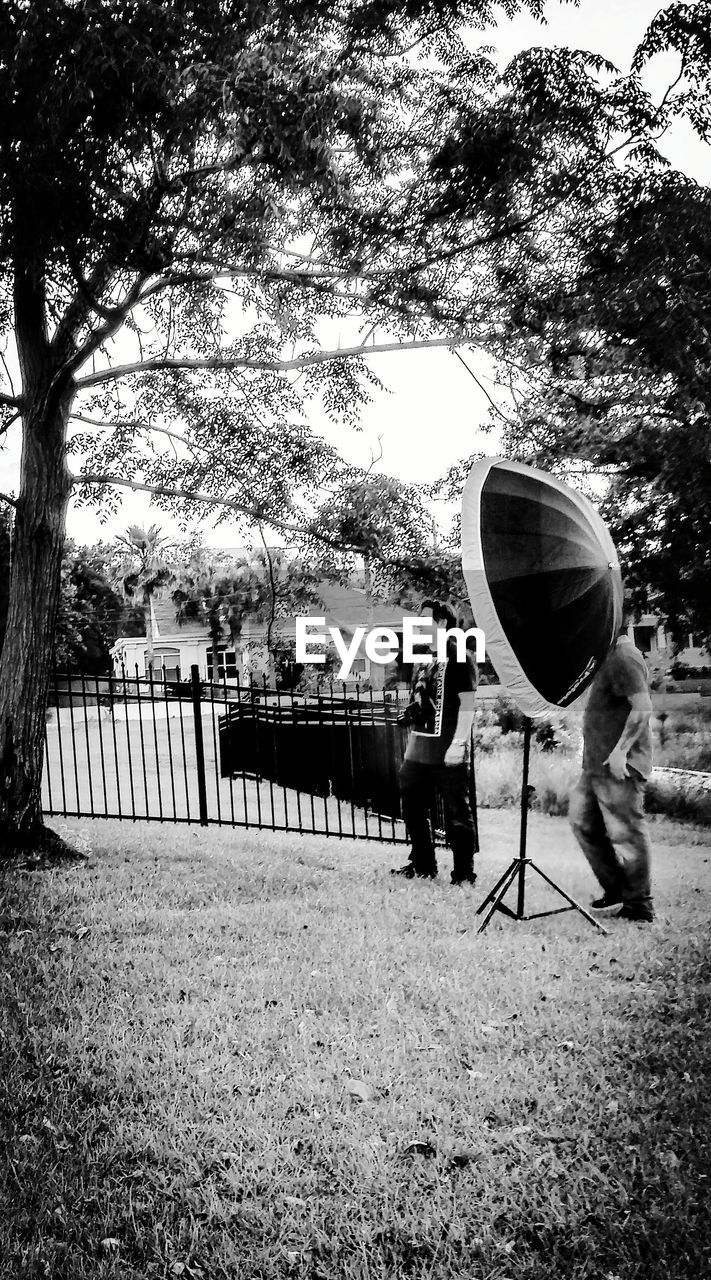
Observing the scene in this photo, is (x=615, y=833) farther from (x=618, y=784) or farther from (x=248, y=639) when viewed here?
(x=248, y=639)

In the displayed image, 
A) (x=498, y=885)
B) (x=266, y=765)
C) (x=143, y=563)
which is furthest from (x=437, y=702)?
(x=266, y=765)

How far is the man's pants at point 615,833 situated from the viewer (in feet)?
19.6

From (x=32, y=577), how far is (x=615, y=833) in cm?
531

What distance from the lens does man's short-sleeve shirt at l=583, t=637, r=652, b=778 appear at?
5.79 m

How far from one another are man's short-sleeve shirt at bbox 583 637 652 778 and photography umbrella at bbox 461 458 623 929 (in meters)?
0.32

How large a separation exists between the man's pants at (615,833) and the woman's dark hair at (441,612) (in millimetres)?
1391

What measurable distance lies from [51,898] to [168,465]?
462cm

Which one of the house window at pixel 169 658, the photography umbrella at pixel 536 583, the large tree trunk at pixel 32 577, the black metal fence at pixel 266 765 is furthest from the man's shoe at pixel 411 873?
the house window at pixel 169 658

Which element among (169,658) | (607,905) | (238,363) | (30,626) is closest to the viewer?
(607,905)

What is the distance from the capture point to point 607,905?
20.3 ft

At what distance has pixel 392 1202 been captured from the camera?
3.12 metres

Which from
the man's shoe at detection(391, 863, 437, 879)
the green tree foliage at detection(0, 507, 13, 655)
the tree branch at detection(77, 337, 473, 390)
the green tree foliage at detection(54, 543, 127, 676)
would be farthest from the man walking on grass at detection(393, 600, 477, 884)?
the green tree foliage at detection(54, 543, 127, 676)

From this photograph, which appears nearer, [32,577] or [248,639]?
[32,577]

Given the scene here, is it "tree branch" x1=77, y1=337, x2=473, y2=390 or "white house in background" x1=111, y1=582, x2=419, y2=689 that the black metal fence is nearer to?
"white house in background" x1=111, y1=582, x2=419, y2=689
